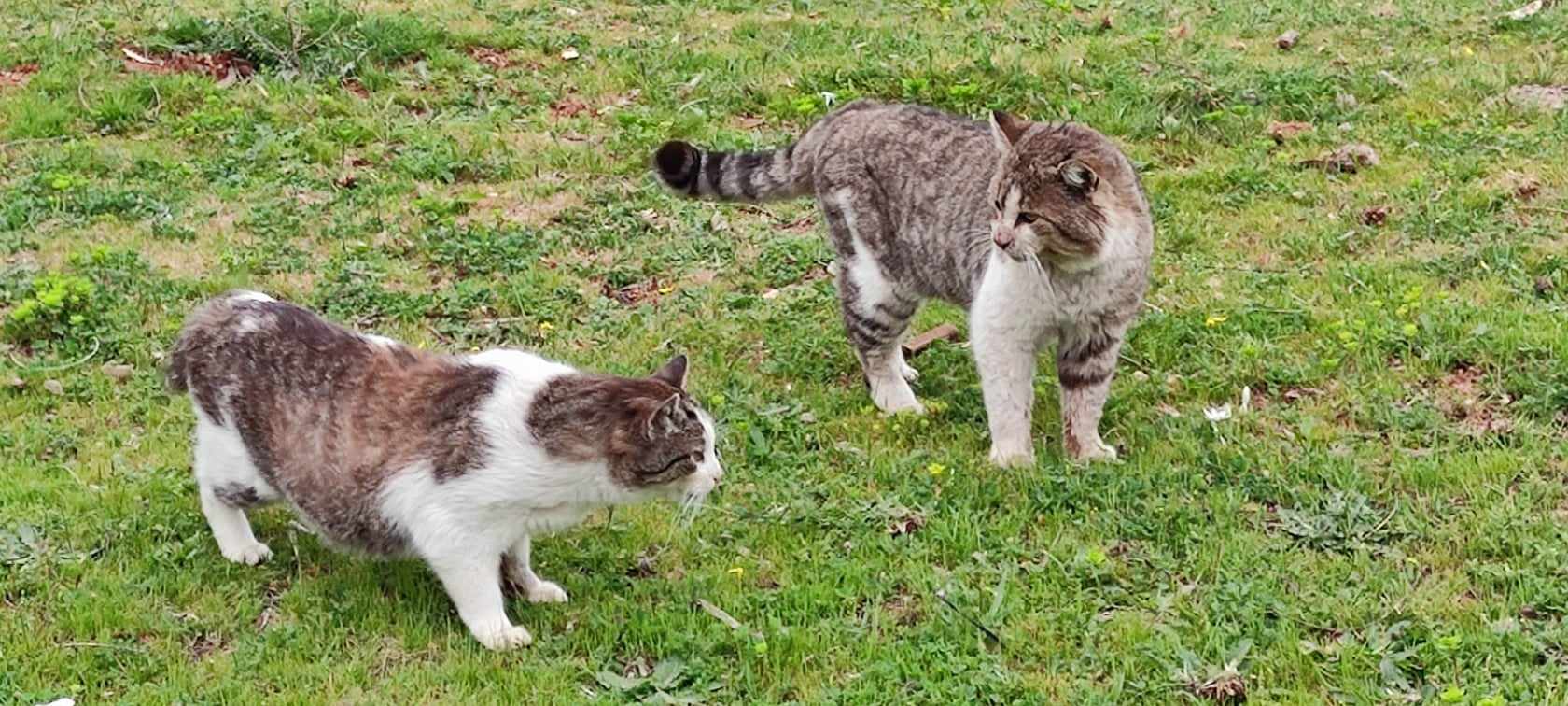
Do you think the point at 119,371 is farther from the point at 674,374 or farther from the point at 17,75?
the point at 17,75

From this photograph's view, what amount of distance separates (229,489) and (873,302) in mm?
2679

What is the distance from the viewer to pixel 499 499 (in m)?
4.91

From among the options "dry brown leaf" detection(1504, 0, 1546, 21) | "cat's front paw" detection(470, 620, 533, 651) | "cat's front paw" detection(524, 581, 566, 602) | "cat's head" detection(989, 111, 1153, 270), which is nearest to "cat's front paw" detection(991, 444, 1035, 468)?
"cat's head" detection(989, 111, 1153, 270)

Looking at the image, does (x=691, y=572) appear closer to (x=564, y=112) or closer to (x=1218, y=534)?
(x=1218, y=534)

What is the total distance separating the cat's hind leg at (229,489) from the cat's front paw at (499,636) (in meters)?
0.86

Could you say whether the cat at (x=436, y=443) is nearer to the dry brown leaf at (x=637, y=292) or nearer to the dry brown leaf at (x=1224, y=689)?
the dry brown leaf at (x=1224, y=689)

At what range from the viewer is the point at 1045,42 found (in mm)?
11602

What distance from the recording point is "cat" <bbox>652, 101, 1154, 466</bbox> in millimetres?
5895

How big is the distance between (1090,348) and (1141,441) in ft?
1.42

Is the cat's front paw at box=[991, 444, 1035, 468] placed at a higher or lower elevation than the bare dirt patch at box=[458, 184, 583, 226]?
higher

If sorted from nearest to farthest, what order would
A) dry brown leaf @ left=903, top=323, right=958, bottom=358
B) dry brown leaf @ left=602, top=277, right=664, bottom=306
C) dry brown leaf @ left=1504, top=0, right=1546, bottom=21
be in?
dry brown leaf @ left=903, top=323, right=958, bottom=358
dry brown leaf @ left=602, top=277, right=664, bottom=306
dry brown leaf @ left=1504, top=0, right=1546, bottom=21

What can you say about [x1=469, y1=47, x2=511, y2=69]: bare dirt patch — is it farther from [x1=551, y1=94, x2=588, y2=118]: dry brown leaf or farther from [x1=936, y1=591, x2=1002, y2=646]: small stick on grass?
[x1=936, y1=591, x2=1002, y2=646]: small stick on grass

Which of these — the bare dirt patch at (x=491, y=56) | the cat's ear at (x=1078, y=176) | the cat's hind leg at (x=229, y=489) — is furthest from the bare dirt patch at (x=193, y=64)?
the cat's ear at (x=1078, y=176)

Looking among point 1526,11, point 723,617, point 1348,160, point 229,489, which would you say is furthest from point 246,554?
point 1526,11
